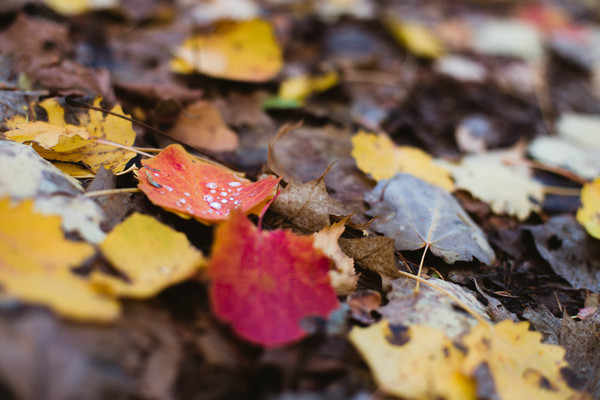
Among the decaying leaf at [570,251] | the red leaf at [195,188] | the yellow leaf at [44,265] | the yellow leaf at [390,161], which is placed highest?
the yellow leaf at [44,265]

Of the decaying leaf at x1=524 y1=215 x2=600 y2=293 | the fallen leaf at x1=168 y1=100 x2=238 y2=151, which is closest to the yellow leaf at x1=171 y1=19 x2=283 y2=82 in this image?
the fallen leaf at x1=168 y1=100 x2=238 y2=151

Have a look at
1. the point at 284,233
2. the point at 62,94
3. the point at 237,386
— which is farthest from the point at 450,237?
the point at 62,94

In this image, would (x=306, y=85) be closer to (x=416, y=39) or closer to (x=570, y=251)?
(x=416, y=39)

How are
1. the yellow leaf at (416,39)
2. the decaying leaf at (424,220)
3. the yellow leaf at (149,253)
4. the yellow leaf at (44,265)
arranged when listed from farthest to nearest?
the yellow leaf at (416,39) → the decaying leaf at (424,220) → the yellow leaf at (149,253) → the yellow leaf at (44,265)

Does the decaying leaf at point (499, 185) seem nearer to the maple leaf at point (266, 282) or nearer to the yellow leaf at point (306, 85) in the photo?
the yellow leaf at point (306, 85)

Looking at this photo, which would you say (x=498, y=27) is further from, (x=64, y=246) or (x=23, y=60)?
(x=64, y=246)

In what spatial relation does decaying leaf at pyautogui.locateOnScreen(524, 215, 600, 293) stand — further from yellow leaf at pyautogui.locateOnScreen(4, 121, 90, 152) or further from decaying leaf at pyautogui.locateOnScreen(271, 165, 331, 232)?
yellow leaf at pyautogui.locateOnScreen(4, 121, 90, 152)

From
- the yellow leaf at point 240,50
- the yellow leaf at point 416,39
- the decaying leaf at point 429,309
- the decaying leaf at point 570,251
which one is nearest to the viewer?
the decaying leaf at point 429,309

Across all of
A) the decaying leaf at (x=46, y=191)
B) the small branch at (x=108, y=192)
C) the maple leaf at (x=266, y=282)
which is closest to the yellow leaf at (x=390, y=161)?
the maple leaf at (x=266, y=282)
